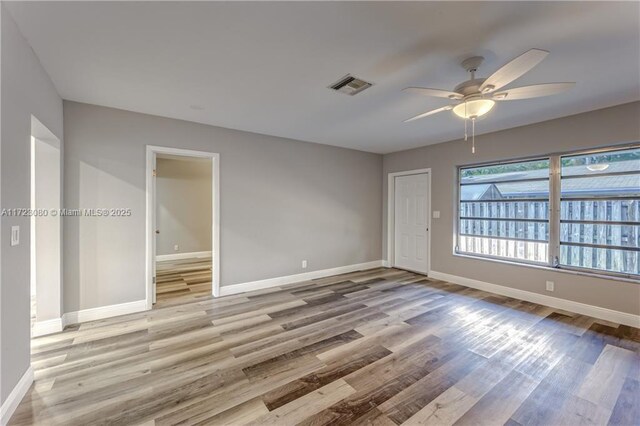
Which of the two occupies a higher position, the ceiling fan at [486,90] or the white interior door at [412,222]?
the ceiling fan at [486,90]

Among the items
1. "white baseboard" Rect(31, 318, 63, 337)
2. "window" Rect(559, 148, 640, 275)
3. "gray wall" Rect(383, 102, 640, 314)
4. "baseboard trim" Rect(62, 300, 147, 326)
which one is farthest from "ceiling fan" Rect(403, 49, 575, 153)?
"white baseboard" Rect(31, 318, 63, 337)

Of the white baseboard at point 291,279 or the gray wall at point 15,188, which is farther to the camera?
the white baseboard at point 291,279

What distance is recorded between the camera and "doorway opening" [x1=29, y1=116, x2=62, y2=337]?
2789mm

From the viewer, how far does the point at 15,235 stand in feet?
5.82

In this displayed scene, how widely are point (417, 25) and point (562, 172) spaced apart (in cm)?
334

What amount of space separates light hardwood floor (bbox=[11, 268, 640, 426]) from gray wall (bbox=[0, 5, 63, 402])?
411 millimetres

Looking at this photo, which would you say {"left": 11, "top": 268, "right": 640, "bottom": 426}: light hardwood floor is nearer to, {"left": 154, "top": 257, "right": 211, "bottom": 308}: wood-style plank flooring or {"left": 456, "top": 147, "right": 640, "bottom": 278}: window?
{"left": 154, "top": 257, "right": 211, "bottom": 308}: wood-style plank flooring

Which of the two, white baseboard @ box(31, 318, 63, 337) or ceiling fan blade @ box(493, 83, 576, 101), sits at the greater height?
ceiling fan blade @ box(493, 83, 576, 101)

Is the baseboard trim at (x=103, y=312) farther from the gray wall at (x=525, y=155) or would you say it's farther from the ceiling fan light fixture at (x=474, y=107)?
the gray wall at (x=525, y=155)

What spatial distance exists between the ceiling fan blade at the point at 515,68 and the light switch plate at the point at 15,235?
132 inches

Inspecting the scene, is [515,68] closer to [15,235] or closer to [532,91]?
[532,91]

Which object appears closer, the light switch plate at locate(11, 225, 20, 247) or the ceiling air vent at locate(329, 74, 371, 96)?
the light switch plate at locate(11, 225, 20, 247)

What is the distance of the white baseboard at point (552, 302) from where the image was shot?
3072 mm

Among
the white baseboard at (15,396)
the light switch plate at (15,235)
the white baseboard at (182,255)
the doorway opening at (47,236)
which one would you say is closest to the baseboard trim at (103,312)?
the doorway opening at (47,236)
